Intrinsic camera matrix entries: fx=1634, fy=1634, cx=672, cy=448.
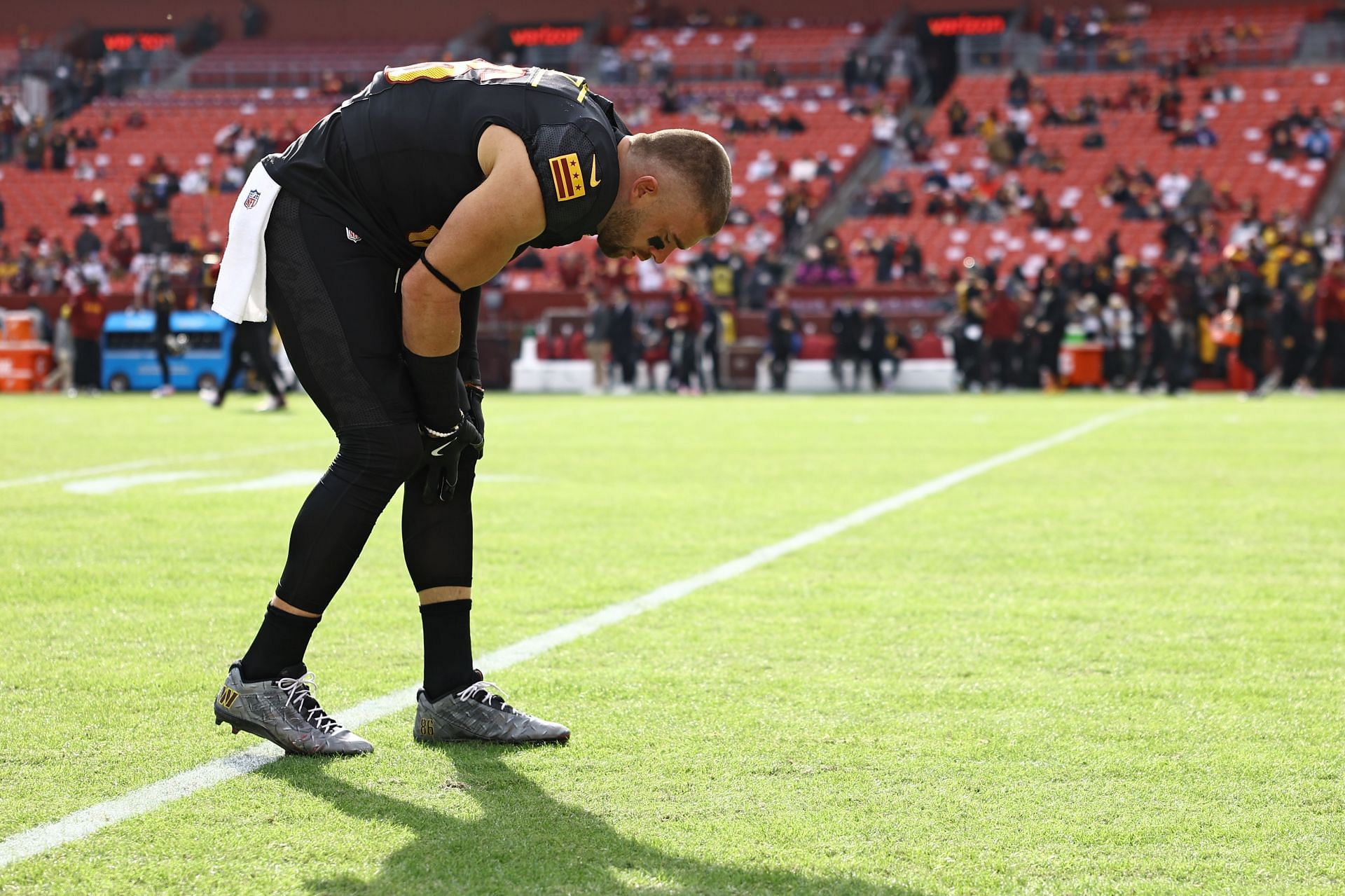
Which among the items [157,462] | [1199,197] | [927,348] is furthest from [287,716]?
[1199,197]

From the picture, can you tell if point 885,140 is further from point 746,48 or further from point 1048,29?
point 746,48

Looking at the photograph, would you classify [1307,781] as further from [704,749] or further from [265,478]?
[265,478]

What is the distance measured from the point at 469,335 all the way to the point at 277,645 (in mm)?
872

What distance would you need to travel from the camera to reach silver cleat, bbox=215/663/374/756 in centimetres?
365

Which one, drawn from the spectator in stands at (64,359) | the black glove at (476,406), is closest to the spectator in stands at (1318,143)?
the spectator in stands at (64,359)

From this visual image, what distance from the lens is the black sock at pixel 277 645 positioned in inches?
148

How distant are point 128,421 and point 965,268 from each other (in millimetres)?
17789

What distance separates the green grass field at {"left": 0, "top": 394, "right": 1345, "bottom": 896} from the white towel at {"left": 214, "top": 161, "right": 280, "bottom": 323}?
1006 mm

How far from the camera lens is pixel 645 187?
342 centimetres

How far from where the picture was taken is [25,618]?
17.5ft

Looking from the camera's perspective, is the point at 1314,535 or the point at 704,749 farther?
the point at 1314,535

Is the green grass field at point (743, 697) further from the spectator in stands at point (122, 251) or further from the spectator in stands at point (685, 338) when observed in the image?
the spectator in stands at point (122, 251)

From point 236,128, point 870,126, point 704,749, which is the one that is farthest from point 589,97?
point 236,128

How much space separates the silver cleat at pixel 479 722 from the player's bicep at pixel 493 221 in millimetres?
1046
